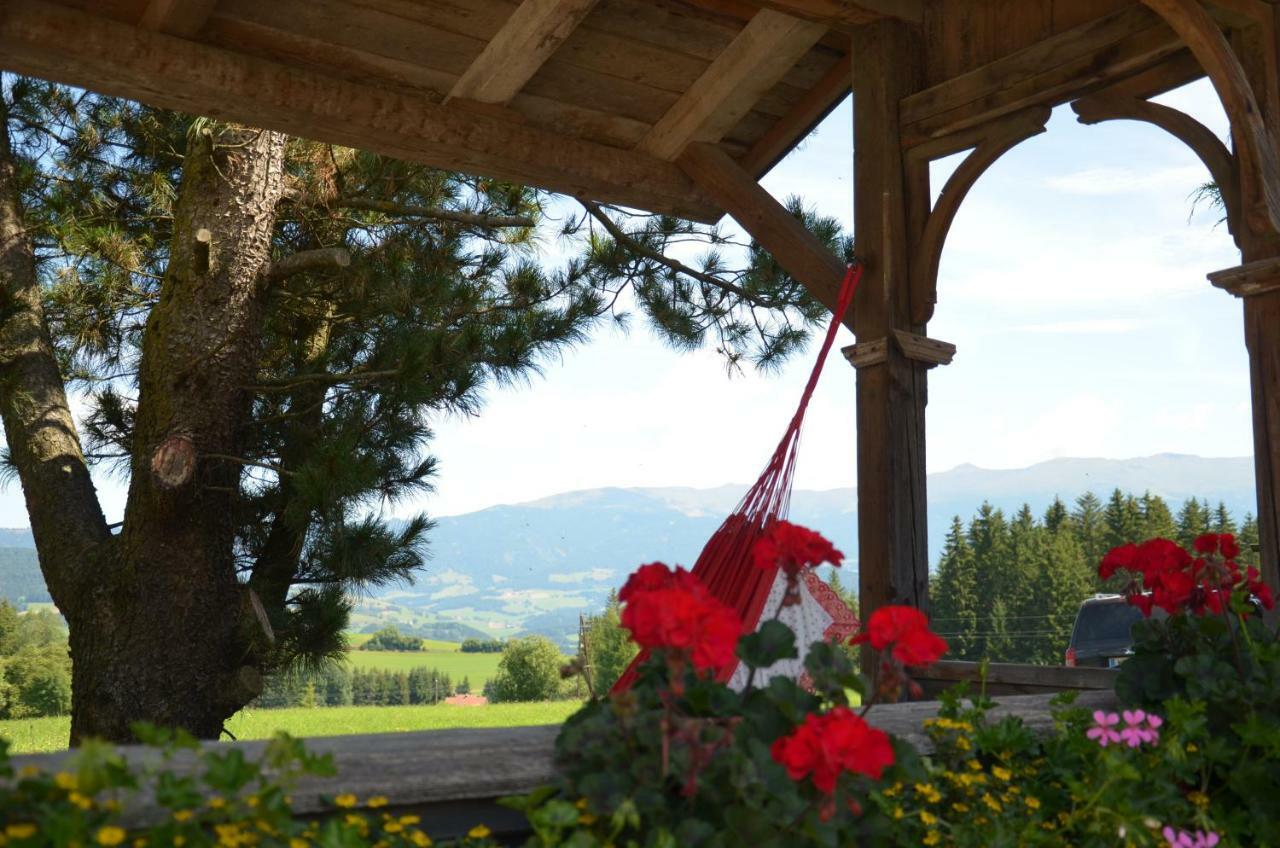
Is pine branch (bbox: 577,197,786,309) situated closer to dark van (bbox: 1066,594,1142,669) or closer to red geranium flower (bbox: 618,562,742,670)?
dark van (bbox: 1066,594,1142,669)

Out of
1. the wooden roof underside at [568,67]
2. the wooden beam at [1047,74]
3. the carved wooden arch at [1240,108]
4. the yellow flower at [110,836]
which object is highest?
the wooden roof underside at [568,67]

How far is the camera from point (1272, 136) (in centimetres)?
212

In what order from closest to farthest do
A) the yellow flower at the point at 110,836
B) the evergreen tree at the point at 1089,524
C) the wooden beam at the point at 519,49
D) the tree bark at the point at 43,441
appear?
the yellow flower at the point at 110,836 → the wooden beam at the point at 519,49 → the tree bark at the point at 43,441 → the evergreen tree at the point at 1089,524

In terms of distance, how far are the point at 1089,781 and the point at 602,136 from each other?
220cm

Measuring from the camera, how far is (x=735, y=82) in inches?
117

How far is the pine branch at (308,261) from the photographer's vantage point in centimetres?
375

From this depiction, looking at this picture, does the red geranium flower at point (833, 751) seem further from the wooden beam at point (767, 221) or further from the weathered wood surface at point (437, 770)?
the wooden beam at point (767, 221)

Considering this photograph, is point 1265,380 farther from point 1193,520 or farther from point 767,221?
point 1193,520

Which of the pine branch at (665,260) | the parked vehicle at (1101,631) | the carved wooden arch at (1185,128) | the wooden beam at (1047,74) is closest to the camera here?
the carved wooden arch at (1185,128)

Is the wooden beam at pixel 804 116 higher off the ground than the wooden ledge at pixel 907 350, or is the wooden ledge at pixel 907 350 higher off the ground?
the wooden beam at pixel 804 116

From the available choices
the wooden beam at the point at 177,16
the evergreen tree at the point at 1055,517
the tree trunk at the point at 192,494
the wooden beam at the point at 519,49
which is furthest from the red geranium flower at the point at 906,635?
the evergreen tree at the point at 1055,517

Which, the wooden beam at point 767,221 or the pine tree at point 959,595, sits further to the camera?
the pine tree at point 959,595

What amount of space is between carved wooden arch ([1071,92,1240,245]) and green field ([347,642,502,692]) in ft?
116

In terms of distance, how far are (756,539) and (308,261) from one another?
89.8 inches
